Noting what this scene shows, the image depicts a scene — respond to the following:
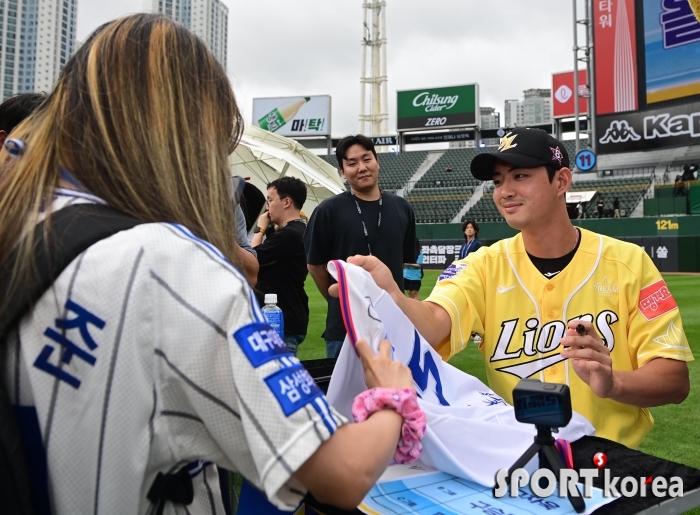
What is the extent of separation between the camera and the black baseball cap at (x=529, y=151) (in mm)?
2082

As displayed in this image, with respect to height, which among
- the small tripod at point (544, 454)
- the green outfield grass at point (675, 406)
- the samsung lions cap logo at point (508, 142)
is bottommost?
the green outfield grass at point (675, 406)

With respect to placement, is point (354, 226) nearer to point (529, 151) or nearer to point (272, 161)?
point (529, 151)

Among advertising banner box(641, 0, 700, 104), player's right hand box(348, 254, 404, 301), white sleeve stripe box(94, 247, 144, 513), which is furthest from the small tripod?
advertising banner box(641, 0, 700, 104)

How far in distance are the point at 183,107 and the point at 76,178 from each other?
23 centimetres

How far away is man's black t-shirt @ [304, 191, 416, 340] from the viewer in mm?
3975

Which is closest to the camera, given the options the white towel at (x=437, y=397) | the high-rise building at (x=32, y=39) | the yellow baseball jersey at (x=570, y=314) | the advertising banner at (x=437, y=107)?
the white towel at (x=437, y=397)

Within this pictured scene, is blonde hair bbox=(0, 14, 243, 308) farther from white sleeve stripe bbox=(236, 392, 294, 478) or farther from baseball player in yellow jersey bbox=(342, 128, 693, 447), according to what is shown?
baseball player in yellow jersey bbox=(342, 128, 693, 447)

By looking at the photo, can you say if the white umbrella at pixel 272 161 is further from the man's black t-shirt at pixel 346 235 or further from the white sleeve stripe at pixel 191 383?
the white sleeve stripe at pixel 191 383

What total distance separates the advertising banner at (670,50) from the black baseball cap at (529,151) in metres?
16.9

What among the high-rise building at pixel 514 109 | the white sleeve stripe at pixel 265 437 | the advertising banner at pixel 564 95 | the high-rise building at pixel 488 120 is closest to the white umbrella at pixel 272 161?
the white sleeve stripe at pixel 265 437

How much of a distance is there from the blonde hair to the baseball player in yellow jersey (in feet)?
2.73

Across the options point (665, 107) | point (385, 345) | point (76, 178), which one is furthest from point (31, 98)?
point (665, 107)

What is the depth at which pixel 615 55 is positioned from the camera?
682 inches

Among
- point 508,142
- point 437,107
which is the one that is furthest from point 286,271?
point 437,107
